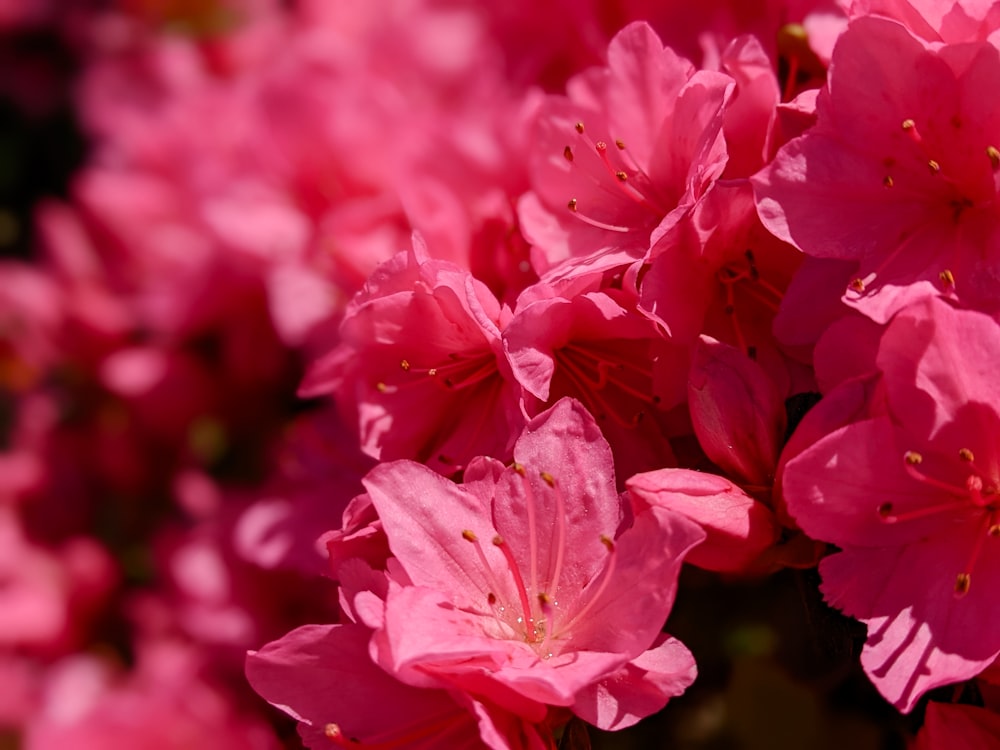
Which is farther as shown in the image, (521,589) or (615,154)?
(615,154)

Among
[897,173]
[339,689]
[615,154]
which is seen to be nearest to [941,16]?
[897,173]

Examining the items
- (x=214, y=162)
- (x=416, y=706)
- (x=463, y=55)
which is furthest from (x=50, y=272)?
(x=416, y=706)

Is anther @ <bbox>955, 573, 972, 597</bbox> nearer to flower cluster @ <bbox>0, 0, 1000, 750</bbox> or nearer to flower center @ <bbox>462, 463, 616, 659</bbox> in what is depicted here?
flower cluster @ <bbox>0, 0, 1000, 750</bbox>

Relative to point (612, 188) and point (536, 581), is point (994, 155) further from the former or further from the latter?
point (536, 581)

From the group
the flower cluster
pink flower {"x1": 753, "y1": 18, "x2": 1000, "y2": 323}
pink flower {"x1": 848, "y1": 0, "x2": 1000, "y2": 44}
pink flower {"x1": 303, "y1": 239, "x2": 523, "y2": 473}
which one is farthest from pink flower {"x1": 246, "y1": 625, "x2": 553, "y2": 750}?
pink flower {"x1": 848, "y1": 0, "x2": 1000, "y2": 44}

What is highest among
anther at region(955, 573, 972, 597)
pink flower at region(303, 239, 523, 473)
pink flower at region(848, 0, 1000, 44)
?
pink flower at region(848, 0, 1000, 44)

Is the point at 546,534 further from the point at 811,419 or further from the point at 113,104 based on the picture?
the point at 113,104
